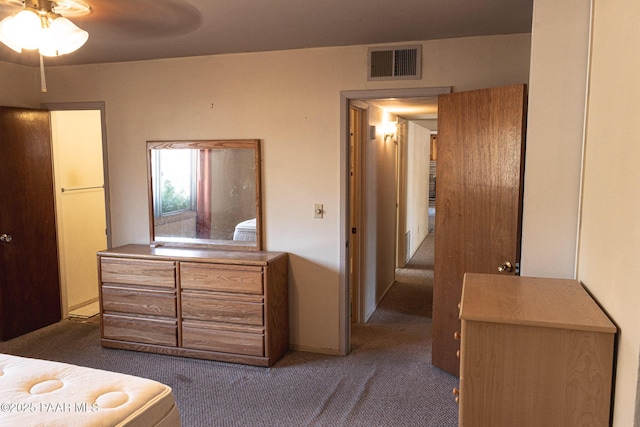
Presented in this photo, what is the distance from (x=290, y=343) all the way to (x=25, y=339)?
7.25 ft

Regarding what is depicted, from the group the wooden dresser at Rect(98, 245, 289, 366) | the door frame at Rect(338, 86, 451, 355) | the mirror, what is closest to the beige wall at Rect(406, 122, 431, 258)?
the door frame at Rect(338, 86, 451, 355)

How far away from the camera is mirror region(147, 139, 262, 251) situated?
387 cm

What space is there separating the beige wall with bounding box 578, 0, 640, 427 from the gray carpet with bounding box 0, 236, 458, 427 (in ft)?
4.90

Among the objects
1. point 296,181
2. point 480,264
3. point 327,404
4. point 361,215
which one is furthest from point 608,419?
point 361,215

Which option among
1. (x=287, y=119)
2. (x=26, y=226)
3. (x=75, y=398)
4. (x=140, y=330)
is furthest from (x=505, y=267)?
(x=26, y=226)

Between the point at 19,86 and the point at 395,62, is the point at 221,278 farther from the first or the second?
the point at 19,86

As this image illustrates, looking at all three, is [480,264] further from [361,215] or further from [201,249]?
[201,249]

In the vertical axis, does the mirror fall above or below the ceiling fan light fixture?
below

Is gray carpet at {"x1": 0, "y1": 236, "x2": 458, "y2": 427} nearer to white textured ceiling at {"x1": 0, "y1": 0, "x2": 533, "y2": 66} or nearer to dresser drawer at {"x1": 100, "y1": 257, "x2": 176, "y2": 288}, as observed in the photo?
dresser drawer at {"x1": 100, "y1": 257, "x2": 176, "y2": 288}

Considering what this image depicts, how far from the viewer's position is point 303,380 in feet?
11.0

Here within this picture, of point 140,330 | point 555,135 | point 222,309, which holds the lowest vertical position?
point 140,330

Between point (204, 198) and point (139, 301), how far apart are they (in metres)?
0.93

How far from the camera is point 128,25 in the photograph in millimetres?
2979

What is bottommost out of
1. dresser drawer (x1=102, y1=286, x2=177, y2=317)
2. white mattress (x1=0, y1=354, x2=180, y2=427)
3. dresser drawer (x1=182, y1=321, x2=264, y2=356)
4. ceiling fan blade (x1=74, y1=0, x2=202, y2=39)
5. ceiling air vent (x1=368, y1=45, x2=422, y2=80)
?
dresser drawer (x1=182, y1=321, x2=264, y2=356)
